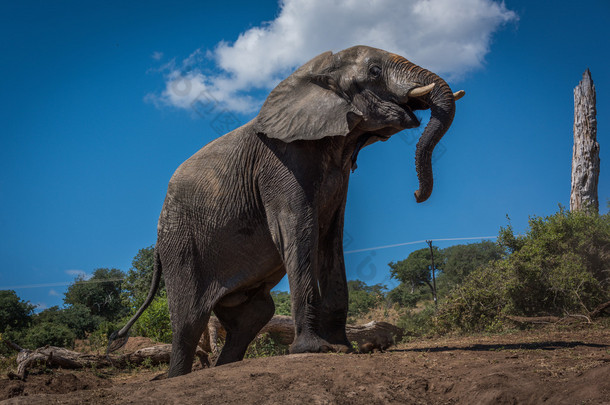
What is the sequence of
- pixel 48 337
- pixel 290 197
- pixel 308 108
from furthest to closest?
pixel 48 337
pixel 308 108
pixel 290 197

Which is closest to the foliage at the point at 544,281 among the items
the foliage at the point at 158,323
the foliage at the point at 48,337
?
the foliage at the point at 158,323

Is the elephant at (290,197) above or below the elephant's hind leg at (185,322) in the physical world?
above

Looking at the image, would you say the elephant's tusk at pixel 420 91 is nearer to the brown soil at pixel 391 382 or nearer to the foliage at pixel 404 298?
A: the brown soil at pixel 391 382

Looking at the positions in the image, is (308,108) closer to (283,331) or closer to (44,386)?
(44,386)

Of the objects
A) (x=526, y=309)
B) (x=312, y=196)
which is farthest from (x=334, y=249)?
(x=526, y=309)

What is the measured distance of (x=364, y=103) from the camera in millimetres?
5957

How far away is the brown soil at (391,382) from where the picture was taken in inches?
148

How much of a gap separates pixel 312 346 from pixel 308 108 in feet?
8.33

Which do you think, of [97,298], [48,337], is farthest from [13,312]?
[97,298]

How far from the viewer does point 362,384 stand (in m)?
4.32

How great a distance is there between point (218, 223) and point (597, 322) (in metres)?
5.87

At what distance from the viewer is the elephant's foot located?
5.52 m

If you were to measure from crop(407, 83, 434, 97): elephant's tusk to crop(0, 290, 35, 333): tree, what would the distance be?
15655 mm

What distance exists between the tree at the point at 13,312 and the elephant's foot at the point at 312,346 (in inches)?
567
